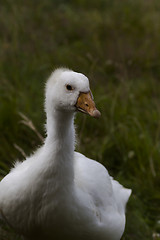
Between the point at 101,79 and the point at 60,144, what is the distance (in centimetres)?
321

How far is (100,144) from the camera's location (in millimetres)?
4617

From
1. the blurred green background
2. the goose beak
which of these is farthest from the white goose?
the blurred green background

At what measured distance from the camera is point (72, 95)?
8.30ft

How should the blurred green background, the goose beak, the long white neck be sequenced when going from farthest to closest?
the blurred green background, the long white neck, the goose beak

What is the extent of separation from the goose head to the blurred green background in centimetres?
111

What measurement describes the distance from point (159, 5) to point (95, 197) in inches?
197

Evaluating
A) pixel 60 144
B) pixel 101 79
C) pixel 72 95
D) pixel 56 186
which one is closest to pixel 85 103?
A: pixel 72 95

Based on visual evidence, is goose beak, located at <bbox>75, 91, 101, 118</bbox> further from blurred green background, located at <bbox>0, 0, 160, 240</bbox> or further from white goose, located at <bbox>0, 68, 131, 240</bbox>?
blurred green background, located at <bbox>0, 0, 160, 240</bbox>

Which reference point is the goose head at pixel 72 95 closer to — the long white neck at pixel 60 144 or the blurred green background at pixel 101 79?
the long white neck at pixel 60 144

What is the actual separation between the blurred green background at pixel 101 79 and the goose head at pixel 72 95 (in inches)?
43.6

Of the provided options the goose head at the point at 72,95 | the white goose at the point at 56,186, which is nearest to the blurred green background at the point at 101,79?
the white goose at the point at 56,186

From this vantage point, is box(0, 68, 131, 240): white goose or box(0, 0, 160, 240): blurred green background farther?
box(0, 0, 160, 240): blurred green background

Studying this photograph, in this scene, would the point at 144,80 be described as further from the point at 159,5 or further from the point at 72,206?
the point at 72,206

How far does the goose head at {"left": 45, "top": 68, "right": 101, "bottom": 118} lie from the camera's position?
251cm
